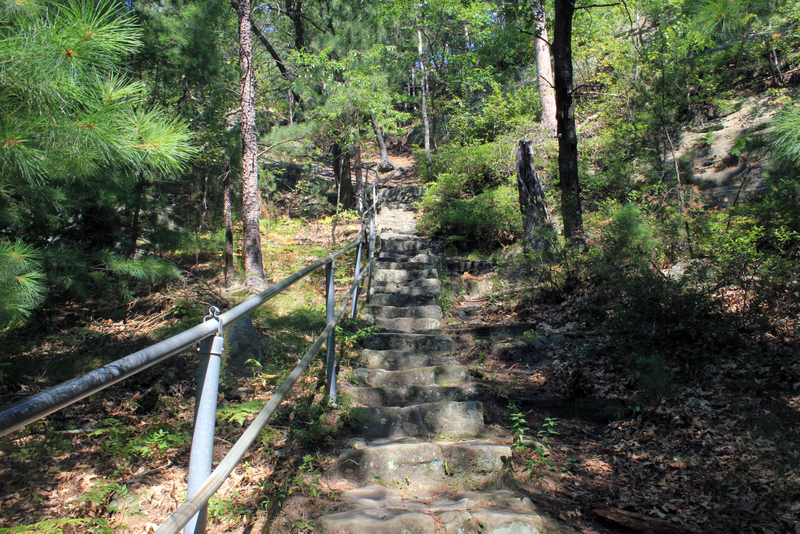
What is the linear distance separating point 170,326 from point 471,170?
7.51m

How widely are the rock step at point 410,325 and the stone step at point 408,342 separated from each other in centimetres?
50

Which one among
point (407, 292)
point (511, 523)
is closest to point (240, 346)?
point (407, 292)

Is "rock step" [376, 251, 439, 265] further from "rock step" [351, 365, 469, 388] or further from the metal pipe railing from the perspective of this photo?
the metal pipe railing

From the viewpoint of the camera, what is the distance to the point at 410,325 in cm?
571

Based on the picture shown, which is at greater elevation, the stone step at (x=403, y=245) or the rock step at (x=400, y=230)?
the rock step at (x=400, y=230)

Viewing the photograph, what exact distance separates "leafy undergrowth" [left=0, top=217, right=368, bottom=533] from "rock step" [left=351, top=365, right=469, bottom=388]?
17.0 inches

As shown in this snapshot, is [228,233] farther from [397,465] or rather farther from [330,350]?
[397,465]

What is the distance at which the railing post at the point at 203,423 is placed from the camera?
3.95 ft

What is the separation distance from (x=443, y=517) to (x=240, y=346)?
10.4ft

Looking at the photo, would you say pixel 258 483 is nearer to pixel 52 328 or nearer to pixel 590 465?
pixel 590 465

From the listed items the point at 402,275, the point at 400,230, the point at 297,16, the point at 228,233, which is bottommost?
the point at 402,275

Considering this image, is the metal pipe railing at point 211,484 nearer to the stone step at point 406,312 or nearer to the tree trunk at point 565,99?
the stone step at point 406,312

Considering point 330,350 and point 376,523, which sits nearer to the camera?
point 376,523

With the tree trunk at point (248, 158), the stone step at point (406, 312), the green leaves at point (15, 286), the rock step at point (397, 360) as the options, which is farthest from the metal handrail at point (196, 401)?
the tree trunk at point (248, 158)
